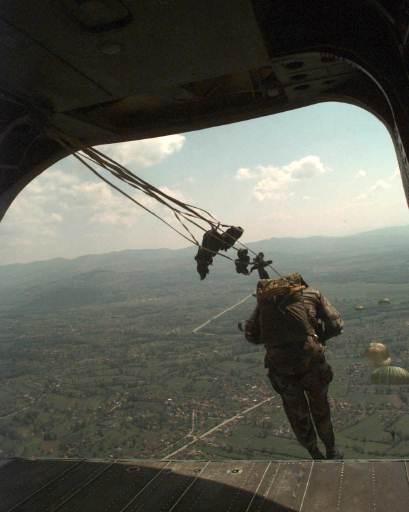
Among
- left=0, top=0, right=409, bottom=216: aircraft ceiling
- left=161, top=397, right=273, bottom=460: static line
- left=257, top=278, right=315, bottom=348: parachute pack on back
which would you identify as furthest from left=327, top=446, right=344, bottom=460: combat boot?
left=161, top=397, right=273, bottom=460: static line

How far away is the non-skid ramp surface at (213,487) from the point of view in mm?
3984

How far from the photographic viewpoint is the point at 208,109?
4.23 metres

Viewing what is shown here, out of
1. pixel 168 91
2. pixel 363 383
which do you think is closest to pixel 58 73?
pixel 168 91

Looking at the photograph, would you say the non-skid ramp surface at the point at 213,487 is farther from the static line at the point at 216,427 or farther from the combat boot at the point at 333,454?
the static line at the point at 216,427

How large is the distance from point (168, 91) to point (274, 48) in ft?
4.21

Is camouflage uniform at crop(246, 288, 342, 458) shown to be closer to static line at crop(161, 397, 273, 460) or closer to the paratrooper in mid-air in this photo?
the paratrooper in mid-air

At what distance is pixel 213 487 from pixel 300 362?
70.3 inches

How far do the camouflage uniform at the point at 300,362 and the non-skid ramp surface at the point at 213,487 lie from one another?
1.60 ft

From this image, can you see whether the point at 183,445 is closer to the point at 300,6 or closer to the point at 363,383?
the point at 363,383

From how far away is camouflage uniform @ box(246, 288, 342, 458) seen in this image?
16.6ft

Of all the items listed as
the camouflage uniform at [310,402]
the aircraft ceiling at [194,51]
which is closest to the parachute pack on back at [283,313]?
the camouflage uniform at [310,402]

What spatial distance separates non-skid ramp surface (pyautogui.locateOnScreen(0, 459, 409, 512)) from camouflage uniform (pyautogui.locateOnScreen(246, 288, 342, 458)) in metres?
0.49

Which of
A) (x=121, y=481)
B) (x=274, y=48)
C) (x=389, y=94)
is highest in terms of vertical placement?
(x=274, y=48)

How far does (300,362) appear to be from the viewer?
5023 mm
